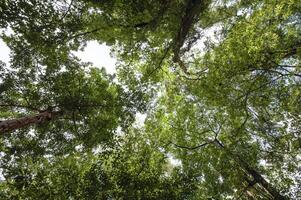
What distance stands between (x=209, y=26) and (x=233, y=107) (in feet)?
18.6

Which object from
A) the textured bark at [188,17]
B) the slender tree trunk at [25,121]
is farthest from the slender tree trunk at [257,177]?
the slender tree trunk at [25,121]

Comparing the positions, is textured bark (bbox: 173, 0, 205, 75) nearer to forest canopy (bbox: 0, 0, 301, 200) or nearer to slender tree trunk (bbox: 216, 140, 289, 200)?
forest canopy (bbox: 0, 0, 301, 200)

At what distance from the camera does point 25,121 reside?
9.91 meters

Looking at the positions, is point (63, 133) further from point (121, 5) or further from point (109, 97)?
point (121, 5)

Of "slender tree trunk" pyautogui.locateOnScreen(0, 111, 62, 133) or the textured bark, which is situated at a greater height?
the textured bark

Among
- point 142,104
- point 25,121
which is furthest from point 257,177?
point 25,121

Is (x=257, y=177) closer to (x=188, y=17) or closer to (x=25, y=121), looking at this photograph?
(x=188, y=17)

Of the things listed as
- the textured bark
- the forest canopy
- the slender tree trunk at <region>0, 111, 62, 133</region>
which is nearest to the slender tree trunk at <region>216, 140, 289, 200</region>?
the forest canopy

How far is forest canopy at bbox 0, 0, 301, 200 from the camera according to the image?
9195mm

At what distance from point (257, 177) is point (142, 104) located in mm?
6513

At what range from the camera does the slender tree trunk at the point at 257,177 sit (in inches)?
434

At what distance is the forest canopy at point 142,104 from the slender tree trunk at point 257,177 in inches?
2.2

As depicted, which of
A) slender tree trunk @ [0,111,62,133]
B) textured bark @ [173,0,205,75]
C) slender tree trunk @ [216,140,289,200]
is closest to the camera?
slender tree trunk @ [0,111,62,133]

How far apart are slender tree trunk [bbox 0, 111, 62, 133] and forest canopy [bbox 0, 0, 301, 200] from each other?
52mm
